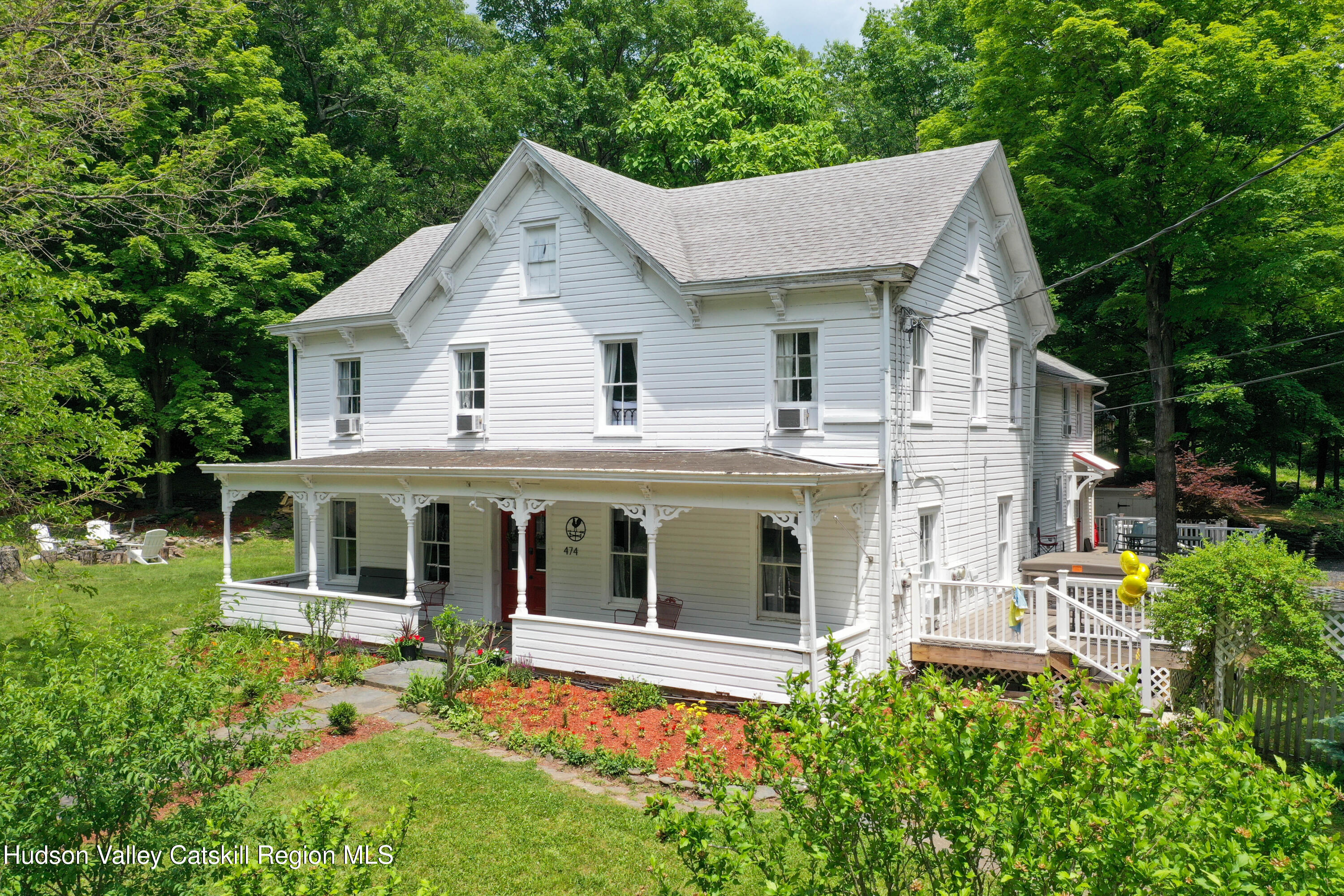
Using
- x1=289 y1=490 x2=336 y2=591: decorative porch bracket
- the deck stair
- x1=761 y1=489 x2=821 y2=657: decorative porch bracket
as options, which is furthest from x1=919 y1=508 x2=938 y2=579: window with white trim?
x1=289 y1=490 x2=336 y2=591: decorative porch bracket

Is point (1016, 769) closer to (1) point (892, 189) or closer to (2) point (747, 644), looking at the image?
(2) point (747, 644)

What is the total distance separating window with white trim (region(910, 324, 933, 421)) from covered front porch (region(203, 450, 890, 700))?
2.06m

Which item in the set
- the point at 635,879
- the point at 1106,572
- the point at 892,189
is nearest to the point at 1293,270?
the point at 1106,572

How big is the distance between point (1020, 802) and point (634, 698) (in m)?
8.61

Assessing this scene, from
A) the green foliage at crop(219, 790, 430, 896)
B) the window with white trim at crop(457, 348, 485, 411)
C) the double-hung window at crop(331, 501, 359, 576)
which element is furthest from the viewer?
the double-hung window at crop(331, 501, 359, 576)

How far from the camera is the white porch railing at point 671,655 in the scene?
11.6m

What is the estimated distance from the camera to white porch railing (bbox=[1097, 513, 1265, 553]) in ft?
75.8

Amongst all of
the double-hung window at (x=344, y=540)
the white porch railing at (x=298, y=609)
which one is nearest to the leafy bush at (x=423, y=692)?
the white porch railing at (x=298, y=609)

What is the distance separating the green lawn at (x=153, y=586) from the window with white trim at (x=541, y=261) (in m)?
7.97

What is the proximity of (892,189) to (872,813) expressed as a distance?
43.5ft

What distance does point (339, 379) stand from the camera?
63.2ft

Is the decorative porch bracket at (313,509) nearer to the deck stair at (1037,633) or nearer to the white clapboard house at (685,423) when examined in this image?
the white clapboard house at (685,423)

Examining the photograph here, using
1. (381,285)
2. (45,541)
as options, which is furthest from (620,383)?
(45,541)

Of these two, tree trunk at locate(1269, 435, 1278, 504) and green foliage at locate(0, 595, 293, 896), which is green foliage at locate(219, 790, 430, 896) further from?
tree trunk at locate(1269, 435, 1278, 504)
